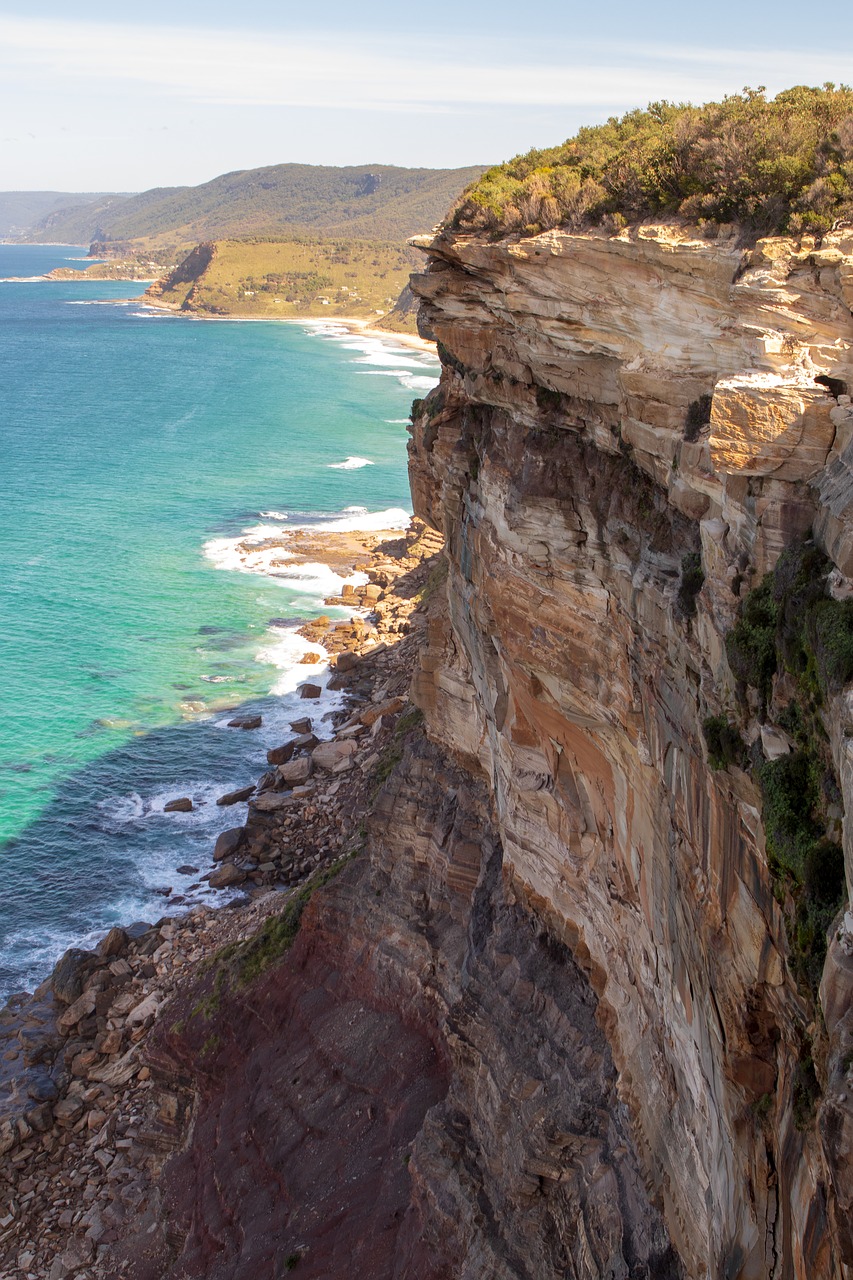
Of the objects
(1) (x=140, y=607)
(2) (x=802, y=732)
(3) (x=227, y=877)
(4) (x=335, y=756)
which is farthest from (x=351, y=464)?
(2) (x=802, y=732)

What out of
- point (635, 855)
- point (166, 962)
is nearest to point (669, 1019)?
point (635, 855)

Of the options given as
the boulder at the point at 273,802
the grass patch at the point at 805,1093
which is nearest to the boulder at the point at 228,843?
the boulder at the point at 273,802

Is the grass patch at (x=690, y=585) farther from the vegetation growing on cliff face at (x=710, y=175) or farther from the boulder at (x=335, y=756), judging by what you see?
the boulder at (x=335, y=756)

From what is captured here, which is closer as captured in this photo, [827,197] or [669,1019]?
[827,197]

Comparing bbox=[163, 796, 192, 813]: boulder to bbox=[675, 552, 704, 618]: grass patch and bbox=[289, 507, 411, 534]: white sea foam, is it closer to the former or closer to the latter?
bbox=[675, 552, 704, 618]: grass patch

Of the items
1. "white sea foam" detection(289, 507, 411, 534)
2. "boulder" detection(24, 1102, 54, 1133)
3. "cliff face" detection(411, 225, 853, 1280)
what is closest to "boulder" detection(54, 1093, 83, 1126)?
"boulder" detection(24, 1102, 54, 1133)

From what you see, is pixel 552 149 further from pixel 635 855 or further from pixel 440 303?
pixel 635 855
